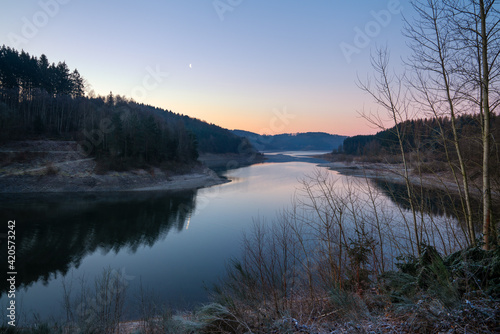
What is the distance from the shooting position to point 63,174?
3259 cm

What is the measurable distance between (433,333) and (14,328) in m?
8.01

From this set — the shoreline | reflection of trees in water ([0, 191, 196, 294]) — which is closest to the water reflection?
reflection of trees in water ([0, 191, 196, 294])

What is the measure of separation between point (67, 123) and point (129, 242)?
4056 cm

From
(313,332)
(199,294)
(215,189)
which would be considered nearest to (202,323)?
(313,332)

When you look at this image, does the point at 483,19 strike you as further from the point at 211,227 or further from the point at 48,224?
the point at 48,224

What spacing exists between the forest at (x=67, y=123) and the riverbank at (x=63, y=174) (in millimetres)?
1939

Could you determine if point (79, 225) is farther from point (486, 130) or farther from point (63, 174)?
point (486, 130)

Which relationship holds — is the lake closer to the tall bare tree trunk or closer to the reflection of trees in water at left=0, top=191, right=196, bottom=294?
the reflection of trees in water at left=0, top=191, right=196, bottom=294

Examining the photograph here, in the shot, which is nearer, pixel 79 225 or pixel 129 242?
pixel 129 242

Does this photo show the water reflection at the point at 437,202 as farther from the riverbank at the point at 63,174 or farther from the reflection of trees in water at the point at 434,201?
the riverbank at the point at 63,174

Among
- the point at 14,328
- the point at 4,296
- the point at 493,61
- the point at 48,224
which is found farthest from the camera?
the point at 48,224

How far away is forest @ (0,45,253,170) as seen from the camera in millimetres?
39062

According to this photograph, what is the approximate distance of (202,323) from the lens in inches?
185

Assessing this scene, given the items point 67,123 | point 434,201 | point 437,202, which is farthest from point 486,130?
point 67,123
